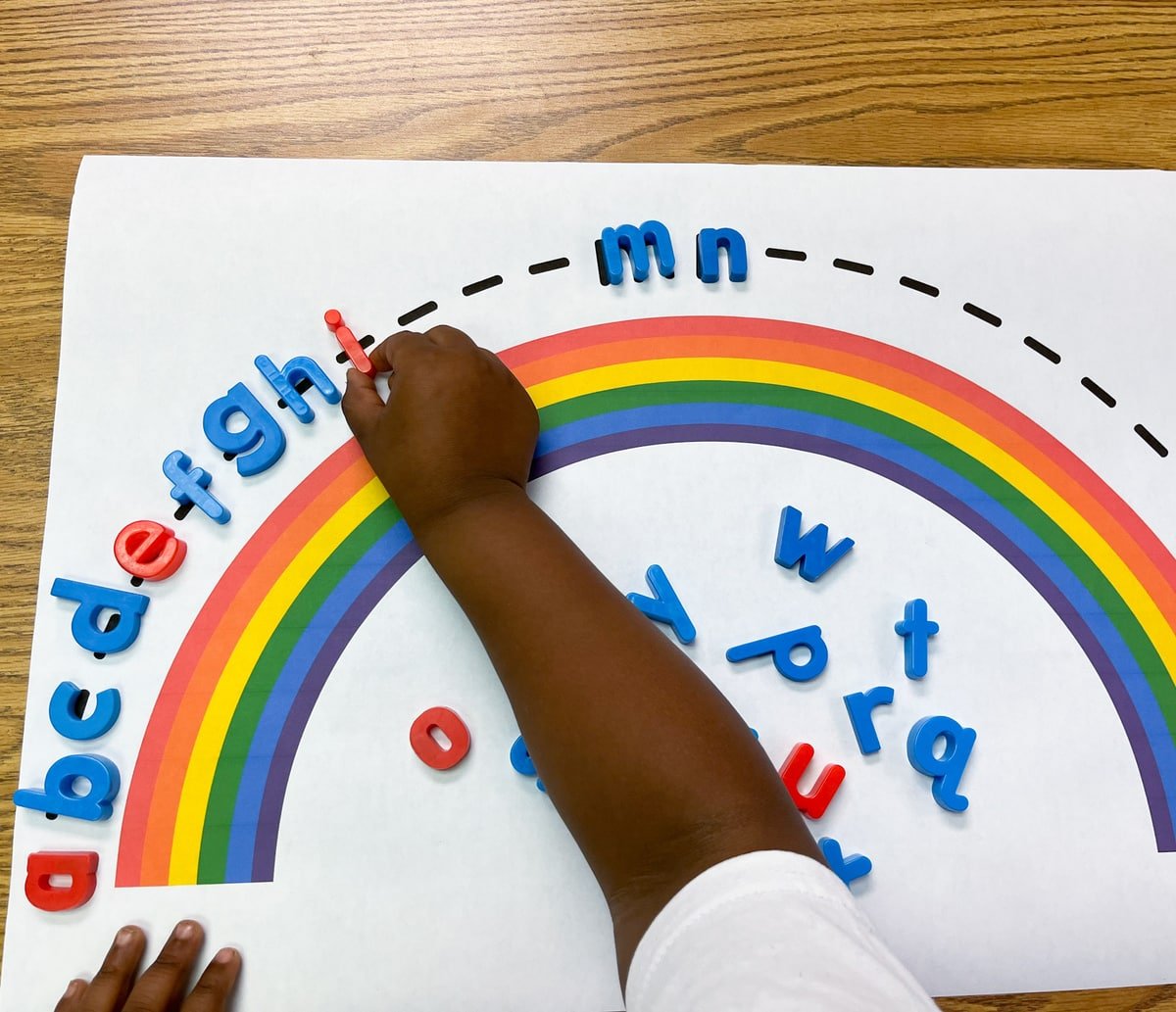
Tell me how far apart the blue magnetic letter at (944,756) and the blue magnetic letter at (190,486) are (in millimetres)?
378

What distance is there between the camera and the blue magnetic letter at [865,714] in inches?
18.6

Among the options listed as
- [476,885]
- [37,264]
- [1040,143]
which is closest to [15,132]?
[37,264]

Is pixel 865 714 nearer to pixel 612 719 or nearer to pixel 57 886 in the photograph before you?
pixel 612 719

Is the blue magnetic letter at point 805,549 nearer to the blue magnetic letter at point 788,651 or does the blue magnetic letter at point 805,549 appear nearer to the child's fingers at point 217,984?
the blue magnetic letter at point 788,651

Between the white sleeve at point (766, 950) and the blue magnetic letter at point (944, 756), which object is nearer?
the white sleeve at point (766, 950)

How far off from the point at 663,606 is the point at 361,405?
Result: 0.19 meters

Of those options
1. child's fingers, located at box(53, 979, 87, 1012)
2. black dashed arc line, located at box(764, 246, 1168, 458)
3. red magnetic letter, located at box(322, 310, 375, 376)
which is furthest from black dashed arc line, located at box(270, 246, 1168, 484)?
child's fingers, located at box(53, 979, 87, 1012)

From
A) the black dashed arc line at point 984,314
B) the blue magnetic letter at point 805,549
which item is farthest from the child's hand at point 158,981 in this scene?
the black dashed arc line at point 984,314

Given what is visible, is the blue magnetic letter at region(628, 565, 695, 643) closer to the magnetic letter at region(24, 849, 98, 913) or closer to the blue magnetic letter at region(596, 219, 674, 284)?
the blue magnetic letter at region(596, 219, 674, 284)

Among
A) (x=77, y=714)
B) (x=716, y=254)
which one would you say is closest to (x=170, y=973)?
(x=77, y=714)

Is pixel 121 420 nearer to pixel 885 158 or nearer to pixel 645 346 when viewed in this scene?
pixel 645 346

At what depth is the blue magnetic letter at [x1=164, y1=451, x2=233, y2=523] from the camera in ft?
1.53

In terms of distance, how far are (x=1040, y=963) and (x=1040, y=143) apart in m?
0.46

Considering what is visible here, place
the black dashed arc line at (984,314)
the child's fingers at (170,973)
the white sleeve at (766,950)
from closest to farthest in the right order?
the white sleeve at (766,950) < the child's fingers at (170,973) < the black dashed arc line at (984,314)
